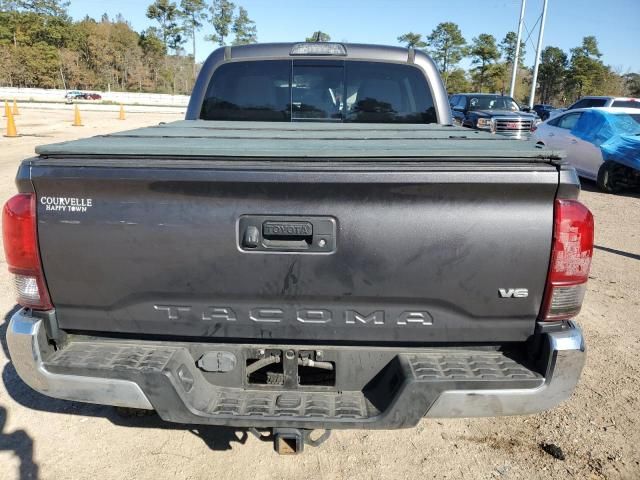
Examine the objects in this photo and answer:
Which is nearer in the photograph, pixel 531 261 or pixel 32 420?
pixel 531 261

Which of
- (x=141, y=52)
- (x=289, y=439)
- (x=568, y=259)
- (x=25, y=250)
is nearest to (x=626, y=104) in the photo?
(x=568, y=259)

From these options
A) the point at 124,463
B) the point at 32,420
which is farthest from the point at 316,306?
the point at 32,420

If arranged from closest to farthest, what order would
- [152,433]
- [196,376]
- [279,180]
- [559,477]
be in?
[279,180] < [196,376] < [559,477] < [152,433]

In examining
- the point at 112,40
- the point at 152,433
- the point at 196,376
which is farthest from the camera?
the point at 112,40

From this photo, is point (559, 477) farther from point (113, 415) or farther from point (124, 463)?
point (113, 415)

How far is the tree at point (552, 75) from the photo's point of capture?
6469cm

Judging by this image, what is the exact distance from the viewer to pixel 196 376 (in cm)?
216

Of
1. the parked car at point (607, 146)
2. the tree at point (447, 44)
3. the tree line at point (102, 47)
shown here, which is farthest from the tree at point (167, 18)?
the parked car at point (607, 146)

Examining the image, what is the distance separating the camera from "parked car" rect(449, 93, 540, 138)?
16672 millimetres

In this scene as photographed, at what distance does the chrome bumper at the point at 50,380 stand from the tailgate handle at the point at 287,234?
83cm

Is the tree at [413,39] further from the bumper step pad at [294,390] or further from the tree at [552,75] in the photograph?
the bumper step pad at [294,390]

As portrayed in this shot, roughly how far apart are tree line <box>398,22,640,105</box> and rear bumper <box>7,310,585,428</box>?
5670cm

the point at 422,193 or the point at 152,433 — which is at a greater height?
the point at 422,193

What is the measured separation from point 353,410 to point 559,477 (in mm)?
1350
